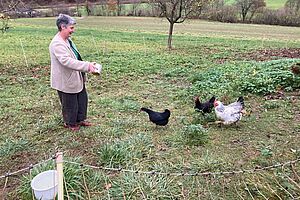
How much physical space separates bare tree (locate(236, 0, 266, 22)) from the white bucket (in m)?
31.4

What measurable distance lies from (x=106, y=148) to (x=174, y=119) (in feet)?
6.04

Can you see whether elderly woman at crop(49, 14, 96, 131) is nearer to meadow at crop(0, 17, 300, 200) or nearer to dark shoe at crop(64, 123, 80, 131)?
dark shoe at crop(64, 123, 80, 131)

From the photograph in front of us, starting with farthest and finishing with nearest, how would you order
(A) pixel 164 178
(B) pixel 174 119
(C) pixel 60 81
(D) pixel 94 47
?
(D) pixel 94 47, (B) pixel 174 119, (C) pixel 60 81, (A) pixel 164 178

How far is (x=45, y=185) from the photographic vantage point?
309cm

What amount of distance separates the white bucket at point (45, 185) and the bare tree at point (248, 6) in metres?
31.4

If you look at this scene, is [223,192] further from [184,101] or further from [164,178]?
[184,101]

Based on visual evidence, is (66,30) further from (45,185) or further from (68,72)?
(45,185)

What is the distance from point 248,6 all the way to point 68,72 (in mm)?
30956

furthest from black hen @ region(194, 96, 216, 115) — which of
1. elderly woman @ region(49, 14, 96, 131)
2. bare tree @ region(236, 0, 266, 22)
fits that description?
bare tree @ region(236, 0, 266, 22)

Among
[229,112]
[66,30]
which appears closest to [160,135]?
[229,112]

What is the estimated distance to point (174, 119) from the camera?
550cm

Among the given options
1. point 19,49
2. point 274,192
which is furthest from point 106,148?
point 19,49

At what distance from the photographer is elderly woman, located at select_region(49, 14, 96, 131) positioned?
427 centimetres

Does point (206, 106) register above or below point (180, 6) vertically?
below
